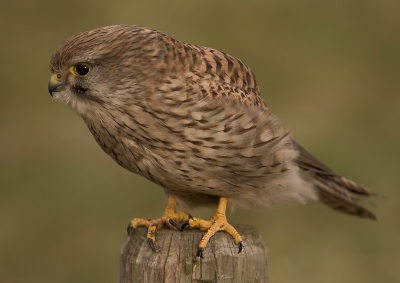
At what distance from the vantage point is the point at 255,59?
7.86m

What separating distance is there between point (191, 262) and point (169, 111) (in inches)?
31.0

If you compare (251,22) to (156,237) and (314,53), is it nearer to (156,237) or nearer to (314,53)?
(314,53)

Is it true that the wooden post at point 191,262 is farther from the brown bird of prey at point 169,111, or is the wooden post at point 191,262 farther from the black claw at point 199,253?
the brown bird of prey at point 169,111

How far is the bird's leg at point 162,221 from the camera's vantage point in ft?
10.7

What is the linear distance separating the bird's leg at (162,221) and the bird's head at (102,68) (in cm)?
57

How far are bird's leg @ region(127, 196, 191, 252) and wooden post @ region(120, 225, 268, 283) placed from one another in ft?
0.20

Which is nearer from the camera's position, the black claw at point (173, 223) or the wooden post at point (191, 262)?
the wooden post at point (191, 262)

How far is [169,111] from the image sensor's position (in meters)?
3.50

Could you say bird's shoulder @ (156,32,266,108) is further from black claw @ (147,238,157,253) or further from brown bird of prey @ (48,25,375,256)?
black claw @ (147,238,157,253)

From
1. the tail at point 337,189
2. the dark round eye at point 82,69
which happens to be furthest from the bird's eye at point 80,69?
the tail at point 337,189

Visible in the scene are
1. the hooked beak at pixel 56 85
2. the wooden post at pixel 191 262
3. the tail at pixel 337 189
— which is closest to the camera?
the wooden post at pixel 191 262

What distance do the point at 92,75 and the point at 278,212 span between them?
3.28m

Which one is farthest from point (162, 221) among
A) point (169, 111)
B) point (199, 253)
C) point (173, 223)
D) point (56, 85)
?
point (56, 85)

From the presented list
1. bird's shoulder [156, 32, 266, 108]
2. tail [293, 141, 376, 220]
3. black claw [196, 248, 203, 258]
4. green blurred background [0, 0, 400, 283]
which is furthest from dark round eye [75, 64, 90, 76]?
green blurred background [0, 0, 400, 283]
